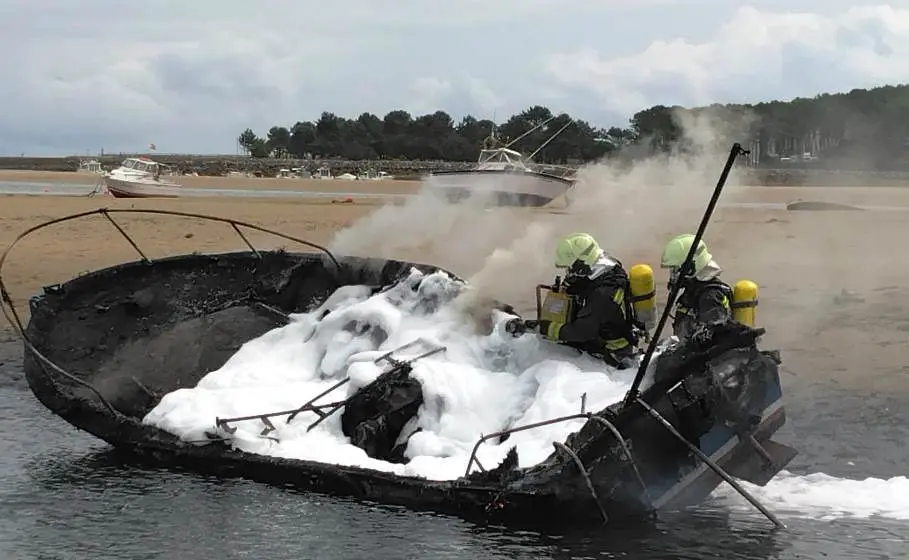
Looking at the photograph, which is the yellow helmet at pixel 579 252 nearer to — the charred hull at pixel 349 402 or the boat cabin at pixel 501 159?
the charred hull at pixel 349 402

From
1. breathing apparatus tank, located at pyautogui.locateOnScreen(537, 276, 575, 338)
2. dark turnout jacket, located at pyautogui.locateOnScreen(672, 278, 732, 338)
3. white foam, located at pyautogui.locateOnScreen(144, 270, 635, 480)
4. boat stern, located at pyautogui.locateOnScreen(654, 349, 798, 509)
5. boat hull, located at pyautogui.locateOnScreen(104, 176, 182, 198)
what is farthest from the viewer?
boat hull, located at pyautogui.locateOnScreen(104, 176, 182, 198)

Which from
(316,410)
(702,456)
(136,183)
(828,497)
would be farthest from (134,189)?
(702,456)

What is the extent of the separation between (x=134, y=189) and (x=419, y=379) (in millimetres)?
36956

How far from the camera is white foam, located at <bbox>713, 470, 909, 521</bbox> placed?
8953mm

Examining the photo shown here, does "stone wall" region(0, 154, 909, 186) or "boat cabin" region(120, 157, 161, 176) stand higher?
"boat cabin" region(120, 157, 161, 176)

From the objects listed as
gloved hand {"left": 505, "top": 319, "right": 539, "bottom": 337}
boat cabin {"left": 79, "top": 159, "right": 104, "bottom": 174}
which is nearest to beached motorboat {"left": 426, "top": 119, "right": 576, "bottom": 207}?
gloved hand {"left": 505, "top": 319, "right": 539, "bottom": 337}

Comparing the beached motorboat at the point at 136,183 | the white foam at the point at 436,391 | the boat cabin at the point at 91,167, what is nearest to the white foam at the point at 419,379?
the white foam at the point at 436,391

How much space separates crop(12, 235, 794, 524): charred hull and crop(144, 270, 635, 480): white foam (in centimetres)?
26

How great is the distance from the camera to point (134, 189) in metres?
44.9

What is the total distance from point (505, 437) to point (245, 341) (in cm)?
394

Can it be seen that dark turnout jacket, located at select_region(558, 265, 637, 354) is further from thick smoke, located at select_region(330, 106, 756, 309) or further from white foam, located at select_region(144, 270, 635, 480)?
thick smoke, located at select_region(330, 106, 756, 309)

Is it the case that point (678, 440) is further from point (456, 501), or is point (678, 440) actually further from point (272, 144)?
point (272, 144)

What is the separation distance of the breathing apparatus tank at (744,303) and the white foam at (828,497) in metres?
1.29

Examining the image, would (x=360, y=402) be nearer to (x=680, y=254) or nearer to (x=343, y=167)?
(x=680, y=254)
